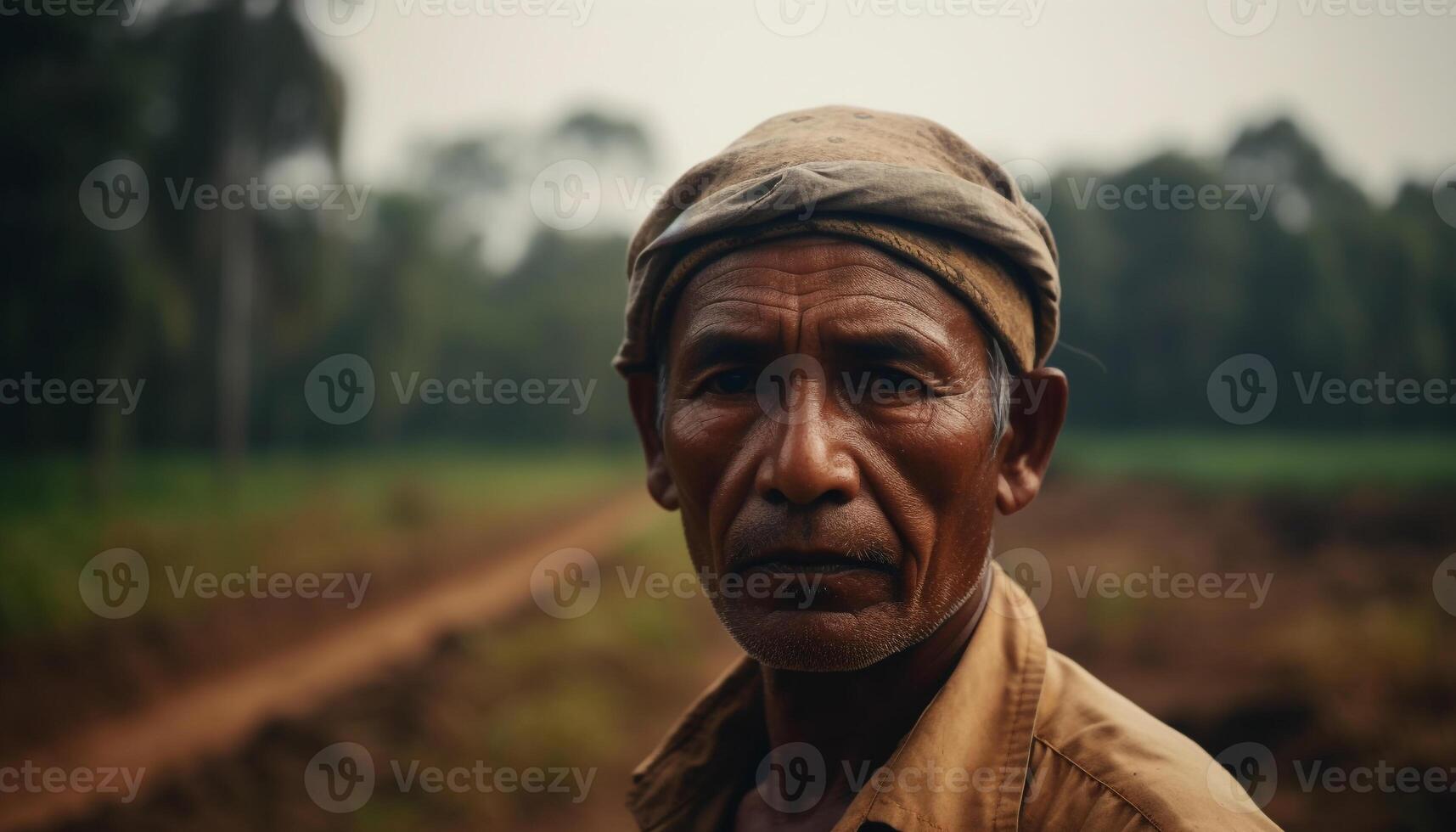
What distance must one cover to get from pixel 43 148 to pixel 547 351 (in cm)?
738

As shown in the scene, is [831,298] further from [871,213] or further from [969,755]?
[969,755]

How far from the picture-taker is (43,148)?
9.60m

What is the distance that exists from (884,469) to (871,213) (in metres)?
0.55

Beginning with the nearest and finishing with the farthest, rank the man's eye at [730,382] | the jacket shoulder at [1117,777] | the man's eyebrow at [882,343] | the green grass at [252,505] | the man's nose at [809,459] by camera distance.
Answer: the jacket shoulder at [1117,777] < the man's nose at [809,459] < the man's eyebrow at [882,343] < the man's eye at [730,382] < the green grass at [252,505]

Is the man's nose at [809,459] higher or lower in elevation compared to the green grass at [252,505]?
higher

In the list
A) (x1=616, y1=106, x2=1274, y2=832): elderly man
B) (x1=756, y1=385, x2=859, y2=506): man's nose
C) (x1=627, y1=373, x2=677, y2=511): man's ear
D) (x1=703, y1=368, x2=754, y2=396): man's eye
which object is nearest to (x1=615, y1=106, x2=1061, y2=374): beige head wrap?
(x1=616, y1=106, x2=1274, y2=832): elderly man

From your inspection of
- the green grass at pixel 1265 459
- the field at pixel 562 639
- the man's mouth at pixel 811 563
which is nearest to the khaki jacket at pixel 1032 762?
the man's mouth at pixel 811 563

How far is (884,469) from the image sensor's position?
1.94 metres

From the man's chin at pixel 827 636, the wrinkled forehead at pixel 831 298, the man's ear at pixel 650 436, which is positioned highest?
the wrinkled forehead at pixel 831 298

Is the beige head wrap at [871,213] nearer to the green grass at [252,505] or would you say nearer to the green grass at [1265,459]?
the green grass at [1265,459]

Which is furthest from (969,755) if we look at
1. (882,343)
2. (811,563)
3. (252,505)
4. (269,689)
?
(252,505)

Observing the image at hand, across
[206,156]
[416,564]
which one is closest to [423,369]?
[416,564]

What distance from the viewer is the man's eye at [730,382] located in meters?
2.08

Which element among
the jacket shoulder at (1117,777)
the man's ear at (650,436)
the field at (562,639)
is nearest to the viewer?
the jacket shoulder at (1117,777)
